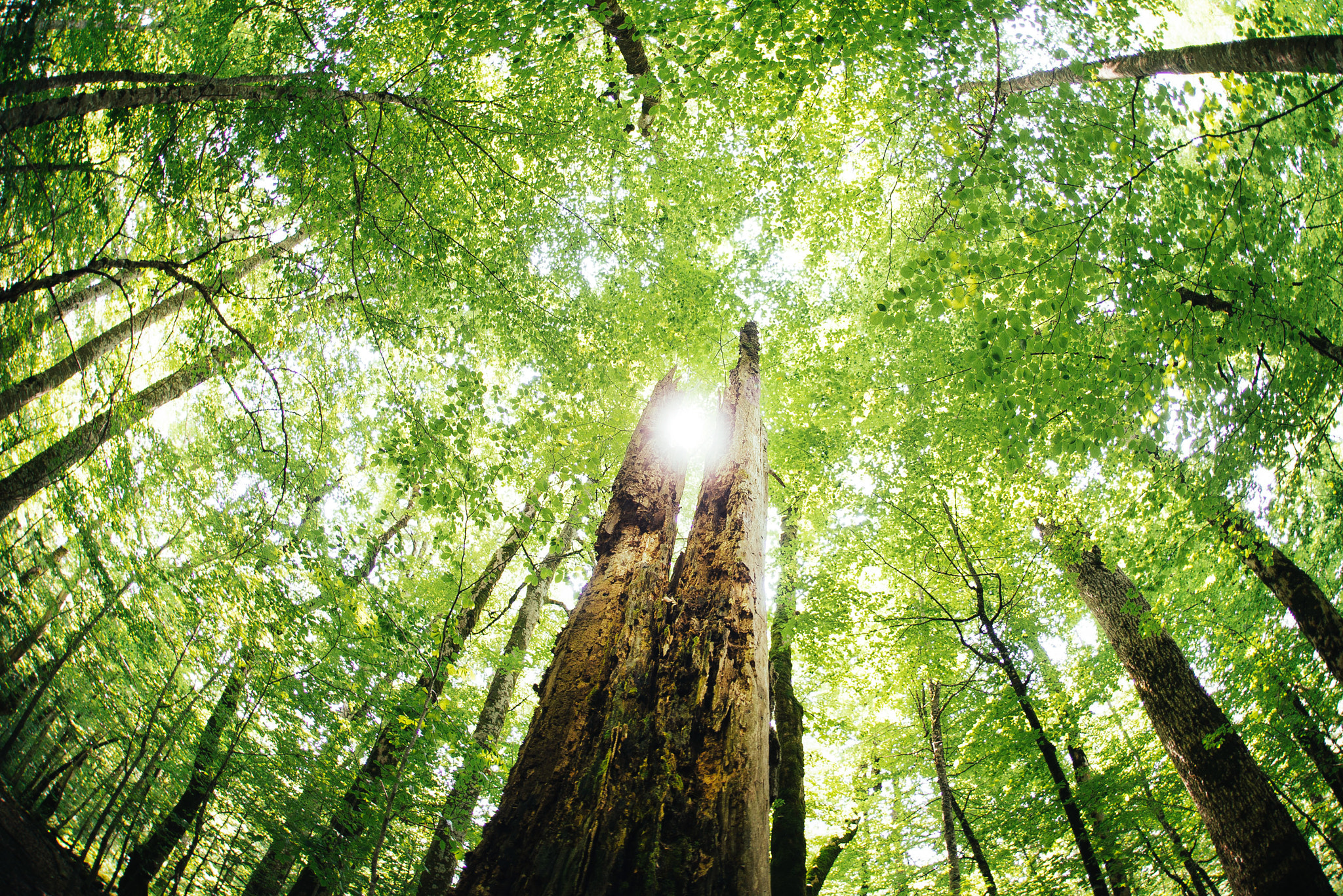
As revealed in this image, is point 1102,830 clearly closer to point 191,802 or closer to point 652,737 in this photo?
point 652,737

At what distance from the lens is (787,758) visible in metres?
5.22

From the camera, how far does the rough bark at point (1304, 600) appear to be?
5391 mm

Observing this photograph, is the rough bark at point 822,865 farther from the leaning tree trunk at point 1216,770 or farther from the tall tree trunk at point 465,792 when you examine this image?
the leaning tree trunk at point 1216,770

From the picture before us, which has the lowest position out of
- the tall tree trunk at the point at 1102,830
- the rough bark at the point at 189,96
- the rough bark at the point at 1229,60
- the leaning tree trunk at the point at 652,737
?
the leaning tree trunk at the point at 652,737

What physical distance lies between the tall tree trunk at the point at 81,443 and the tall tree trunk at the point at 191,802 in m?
2.72

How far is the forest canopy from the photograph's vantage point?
3135 mm

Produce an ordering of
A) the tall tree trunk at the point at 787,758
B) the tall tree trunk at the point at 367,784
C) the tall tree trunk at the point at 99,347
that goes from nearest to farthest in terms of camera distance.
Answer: the tall tree trunk at the point at 787,758, the tall tree trunk at the point at 99,347, the tall tree trunk at the point at 367,784

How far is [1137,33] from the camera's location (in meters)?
4.88

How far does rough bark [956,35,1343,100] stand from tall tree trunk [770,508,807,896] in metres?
5.44

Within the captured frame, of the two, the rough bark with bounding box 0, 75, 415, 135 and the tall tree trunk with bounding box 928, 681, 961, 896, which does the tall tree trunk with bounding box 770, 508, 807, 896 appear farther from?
the rough bark with bounding box 0, 75, 415, 135

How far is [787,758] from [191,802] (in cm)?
696

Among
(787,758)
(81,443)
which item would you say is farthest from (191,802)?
(787,758)

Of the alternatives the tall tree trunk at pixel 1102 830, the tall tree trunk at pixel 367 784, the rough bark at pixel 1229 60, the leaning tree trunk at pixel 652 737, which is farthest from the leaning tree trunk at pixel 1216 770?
the tall tree trunk at pixel 367 784

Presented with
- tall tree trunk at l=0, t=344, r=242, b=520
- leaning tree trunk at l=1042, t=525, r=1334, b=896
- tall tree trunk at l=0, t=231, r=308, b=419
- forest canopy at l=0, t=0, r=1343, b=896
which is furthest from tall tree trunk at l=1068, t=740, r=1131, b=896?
tall tree trunk at l=0, t=231, r=308, b=419
